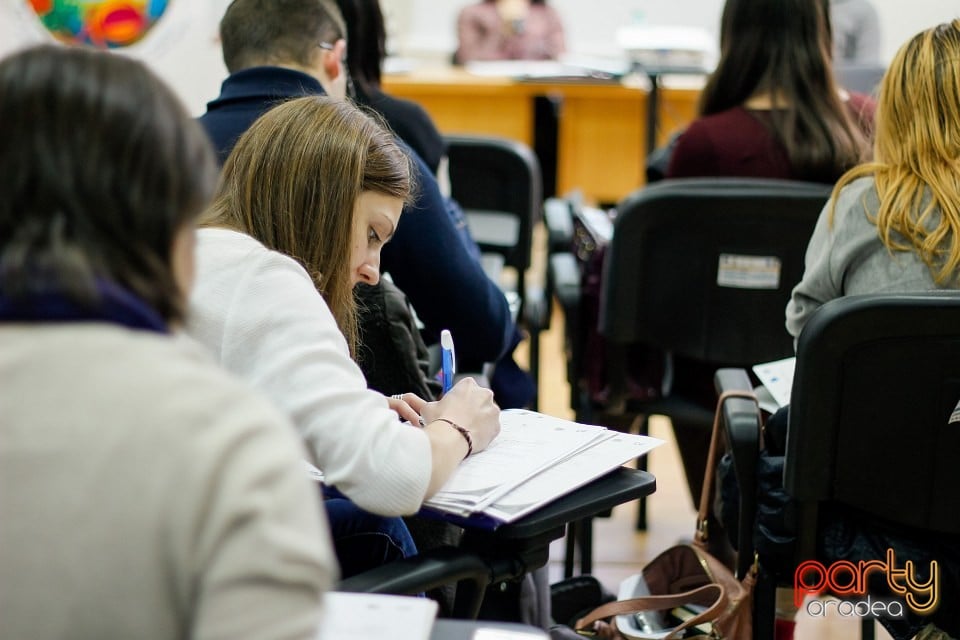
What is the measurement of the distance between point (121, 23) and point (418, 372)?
4.49 ft

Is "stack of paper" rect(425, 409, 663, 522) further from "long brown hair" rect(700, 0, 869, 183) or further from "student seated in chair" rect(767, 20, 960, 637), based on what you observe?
"long brown hair" rect(700, 0, 869, 183)

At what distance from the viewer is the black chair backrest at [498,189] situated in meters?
3.23

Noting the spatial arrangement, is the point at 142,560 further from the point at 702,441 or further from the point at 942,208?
the point at 702,441

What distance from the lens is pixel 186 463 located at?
72cm

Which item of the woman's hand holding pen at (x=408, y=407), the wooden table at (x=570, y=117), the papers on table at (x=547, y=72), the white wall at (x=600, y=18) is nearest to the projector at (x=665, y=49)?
the papers on table at (x=547, y=72)

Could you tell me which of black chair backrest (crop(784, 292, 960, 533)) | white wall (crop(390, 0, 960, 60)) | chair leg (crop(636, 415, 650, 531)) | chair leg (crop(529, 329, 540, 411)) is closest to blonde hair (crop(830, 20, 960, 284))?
black chair backrest (crop(784, 292, 960, 533))

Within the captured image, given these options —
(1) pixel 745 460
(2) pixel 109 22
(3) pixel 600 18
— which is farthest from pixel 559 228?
(3) pixel 600 18

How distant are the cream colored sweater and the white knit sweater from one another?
0.47 metres

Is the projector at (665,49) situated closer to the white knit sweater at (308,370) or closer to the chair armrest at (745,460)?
the chair armrest at (745,460)

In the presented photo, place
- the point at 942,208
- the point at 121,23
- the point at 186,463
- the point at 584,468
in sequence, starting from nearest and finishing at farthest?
the point at 186,463 < the point at 584,468 < the point at 942,208 < the point at 121,23

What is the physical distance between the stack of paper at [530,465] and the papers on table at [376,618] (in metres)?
0.23

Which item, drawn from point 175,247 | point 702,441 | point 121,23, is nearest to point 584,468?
point 175,247

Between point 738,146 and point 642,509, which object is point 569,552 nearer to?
point 642,509

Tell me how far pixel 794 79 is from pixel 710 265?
0.61 m
